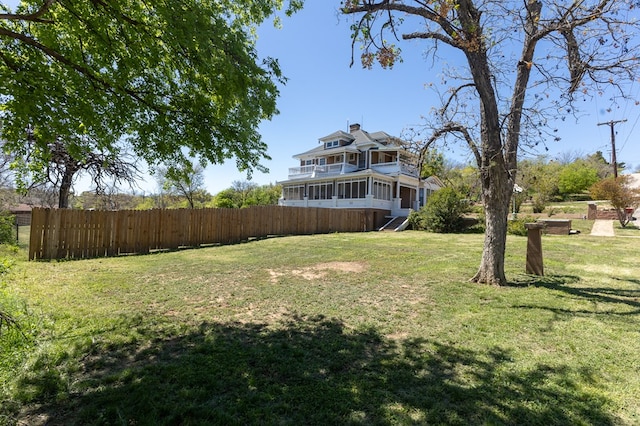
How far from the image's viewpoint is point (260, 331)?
4109 mm

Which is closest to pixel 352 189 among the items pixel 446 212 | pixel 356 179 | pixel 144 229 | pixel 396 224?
pixel 356 179

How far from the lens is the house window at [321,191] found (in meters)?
28.7

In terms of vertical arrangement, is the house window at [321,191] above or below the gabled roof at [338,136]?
below

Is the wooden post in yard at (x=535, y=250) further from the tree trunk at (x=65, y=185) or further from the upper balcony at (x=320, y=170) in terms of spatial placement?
the upper balcony at (x=320, y=170)

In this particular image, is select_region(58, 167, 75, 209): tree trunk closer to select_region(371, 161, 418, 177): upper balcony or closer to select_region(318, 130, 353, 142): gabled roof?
select_region(371, 161, 418, 177): upper balcony

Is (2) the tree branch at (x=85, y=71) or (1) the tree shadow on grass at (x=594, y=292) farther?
(1) the tree shadow on grass at (x=594, y=292)

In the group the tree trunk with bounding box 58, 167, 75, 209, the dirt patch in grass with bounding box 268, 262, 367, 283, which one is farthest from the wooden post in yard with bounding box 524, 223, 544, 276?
the tree trunk with bounding box 58, 167, 75, 209

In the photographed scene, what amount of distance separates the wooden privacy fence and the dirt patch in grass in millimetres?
6795

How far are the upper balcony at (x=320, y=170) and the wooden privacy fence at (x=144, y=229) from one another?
973 centimetres

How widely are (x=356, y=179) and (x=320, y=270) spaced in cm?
1920

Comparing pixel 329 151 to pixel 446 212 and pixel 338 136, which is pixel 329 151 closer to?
pixel 338 136

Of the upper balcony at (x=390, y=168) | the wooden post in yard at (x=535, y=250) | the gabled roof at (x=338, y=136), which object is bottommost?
the wooden post in yard at (x=535, y=250)

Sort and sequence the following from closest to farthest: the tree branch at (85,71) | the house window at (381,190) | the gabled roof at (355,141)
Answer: the tree branch at (85,71)
the house window at (381,190)
the gabled roof at (355,141)

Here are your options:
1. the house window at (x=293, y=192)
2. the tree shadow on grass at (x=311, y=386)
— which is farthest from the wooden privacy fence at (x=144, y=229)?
the house window at (x=293, y=192)
